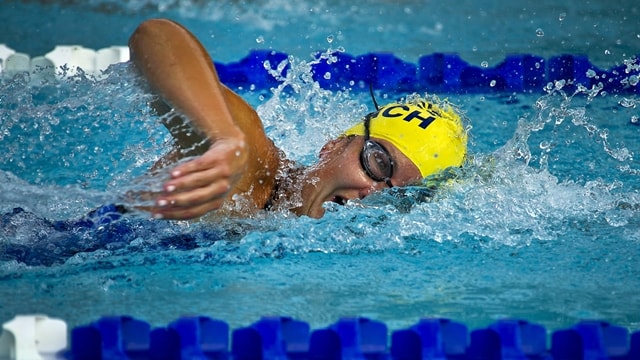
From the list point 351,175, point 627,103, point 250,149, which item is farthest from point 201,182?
point 627,103

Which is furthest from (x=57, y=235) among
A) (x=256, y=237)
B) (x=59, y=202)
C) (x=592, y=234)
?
(x=592, y=234)

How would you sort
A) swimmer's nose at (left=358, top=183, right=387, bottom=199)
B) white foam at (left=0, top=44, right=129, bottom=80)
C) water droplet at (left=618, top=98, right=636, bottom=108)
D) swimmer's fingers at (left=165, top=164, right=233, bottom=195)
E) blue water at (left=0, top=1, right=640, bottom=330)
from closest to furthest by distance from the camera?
1. swimmer's fingers at (left=165, top=164, right=233, bottom=195)
2. blue water at (left=0, top=1, right=640, bottom=330)
3. swimmer's nose at (left=358, top=183, right=387, bottom=199)
4. water droplet at (left=618, top=98, right=636, bottom=108)
5. white foam at (left=0, top=44, right=129, bottom=80)

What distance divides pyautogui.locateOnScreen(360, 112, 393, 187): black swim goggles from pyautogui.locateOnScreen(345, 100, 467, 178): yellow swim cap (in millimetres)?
56

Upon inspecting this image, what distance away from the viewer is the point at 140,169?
10.2ft

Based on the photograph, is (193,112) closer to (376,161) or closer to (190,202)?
(190,202)

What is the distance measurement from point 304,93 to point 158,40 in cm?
209

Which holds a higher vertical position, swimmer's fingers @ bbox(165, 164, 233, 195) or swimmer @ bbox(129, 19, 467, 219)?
swimmer @ bbox(129, 19, 467, 219)

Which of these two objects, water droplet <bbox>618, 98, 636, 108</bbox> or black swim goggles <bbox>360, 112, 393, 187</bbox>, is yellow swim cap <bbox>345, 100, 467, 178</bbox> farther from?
water droplet <bbox>618, 98, 636, 108</bbox>

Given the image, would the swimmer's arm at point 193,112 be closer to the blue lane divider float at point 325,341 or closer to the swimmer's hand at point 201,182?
the swimmer's hand at point 201,182

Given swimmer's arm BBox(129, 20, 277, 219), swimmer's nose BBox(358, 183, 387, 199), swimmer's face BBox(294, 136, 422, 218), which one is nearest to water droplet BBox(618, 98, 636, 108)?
swimmer's face BBox(294, 136, 422, 218)

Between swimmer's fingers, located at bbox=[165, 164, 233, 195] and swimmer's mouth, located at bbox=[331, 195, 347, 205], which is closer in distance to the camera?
swimmer's fingers, located at bbox=[165, 164, 233, 195]

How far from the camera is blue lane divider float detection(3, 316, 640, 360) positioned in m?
2.00

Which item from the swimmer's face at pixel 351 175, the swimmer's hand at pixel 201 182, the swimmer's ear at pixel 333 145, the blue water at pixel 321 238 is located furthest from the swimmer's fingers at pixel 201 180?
the swimmer's ear at pixel 333 145

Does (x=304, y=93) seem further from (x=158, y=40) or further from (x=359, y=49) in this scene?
(x=158, y=40)
